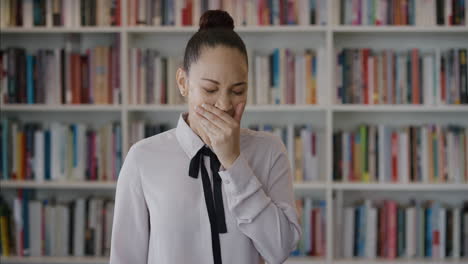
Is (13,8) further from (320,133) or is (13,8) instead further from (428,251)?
(428,251)

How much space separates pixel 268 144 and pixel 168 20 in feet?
5.60

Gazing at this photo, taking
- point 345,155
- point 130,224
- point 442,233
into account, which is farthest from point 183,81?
point 442,233

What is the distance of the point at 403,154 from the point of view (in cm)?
282

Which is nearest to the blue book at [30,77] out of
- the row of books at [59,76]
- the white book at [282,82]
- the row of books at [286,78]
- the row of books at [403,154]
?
the row of books at [59,76]

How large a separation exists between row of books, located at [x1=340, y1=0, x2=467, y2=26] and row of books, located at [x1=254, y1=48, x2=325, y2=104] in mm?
257

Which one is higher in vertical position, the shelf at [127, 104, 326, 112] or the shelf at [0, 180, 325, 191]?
the shelf at [127, 104, 326, 112]

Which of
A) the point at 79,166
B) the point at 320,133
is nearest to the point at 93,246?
the point at 79,166

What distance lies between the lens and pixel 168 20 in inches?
111

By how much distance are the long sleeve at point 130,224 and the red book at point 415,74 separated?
197 cm

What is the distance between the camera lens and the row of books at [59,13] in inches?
111

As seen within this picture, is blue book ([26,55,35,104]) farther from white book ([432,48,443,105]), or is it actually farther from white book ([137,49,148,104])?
white book ([432,48,443,105])

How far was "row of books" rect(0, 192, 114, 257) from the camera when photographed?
2887 mm

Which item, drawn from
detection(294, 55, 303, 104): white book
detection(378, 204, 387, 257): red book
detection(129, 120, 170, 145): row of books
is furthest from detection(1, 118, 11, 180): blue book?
detection(378, 204, 387, 257): red book

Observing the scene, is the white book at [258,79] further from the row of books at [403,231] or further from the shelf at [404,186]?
the row of books at [403,231]
